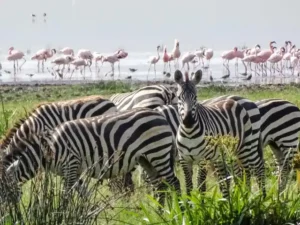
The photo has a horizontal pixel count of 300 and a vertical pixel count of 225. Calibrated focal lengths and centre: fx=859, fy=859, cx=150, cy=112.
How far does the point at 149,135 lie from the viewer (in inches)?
340

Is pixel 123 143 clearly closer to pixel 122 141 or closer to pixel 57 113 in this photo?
pixel 122 141

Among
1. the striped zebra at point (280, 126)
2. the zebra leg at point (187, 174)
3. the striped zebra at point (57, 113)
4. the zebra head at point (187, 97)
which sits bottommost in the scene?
the zebra leg at point (187, 174)

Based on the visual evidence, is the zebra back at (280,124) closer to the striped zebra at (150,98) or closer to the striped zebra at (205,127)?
the striped zebra at (205,127)

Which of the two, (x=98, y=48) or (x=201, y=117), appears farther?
(x=98, y=48)

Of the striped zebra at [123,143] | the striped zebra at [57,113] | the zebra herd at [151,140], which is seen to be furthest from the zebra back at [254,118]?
the striped zebra at [57,113]

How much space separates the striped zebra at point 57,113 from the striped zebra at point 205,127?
166 cm

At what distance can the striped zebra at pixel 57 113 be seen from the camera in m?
9.79

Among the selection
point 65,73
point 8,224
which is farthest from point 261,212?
point 65,73

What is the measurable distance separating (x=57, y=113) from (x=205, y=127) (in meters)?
2.31

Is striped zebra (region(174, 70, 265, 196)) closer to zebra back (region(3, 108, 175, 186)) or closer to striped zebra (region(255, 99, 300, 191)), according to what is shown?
zebra back (region(3, 108, 175, 186))

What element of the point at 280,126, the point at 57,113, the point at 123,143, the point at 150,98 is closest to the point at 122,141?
the point at 123,143

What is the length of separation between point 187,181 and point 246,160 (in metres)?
0.97

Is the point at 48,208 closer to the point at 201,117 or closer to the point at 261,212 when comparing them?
the point at 261,212

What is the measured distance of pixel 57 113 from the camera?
35.1 ft
